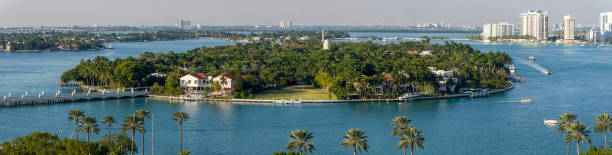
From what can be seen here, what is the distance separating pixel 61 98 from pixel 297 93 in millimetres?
13917

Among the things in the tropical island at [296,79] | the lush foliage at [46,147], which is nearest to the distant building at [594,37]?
the tropical island at [296,79]

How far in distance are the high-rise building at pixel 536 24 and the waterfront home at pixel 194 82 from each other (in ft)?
425

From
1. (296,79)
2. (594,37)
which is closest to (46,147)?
(296,79)

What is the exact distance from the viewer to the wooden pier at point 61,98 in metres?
39.1

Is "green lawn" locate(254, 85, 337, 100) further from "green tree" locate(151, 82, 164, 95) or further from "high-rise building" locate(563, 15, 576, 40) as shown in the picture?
"high-rise building" locate(563, 15, 576, 40)

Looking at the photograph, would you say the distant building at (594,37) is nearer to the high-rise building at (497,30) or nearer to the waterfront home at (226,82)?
the high-rise building at (497,30)

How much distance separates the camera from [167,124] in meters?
32.6

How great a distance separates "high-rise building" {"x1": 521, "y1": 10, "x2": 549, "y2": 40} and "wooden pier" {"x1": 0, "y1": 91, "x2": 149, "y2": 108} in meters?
132

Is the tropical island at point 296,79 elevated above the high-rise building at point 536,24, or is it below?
below

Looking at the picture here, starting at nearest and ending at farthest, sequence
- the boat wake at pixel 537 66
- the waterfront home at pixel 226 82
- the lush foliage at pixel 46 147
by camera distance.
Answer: the lush foliage at pixel 46 147
the waterfront home at pixel 226 82
the boat wake at pixel 537 66

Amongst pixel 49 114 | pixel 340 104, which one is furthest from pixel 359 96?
pixel 49 114

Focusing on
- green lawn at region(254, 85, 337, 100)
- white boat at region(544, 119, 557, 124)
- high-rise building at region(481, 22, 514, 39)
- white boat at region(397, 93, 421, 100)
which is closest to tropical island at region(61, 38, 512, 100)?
white boat at region(397, 93, 421, 100)

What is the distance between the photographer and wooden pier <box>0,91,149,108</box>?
3908 cm

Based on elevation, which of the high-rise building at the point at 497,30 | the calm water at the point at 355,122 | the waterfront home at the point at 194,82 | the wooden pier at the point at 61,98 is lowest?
the calm water at the point at 355,122
